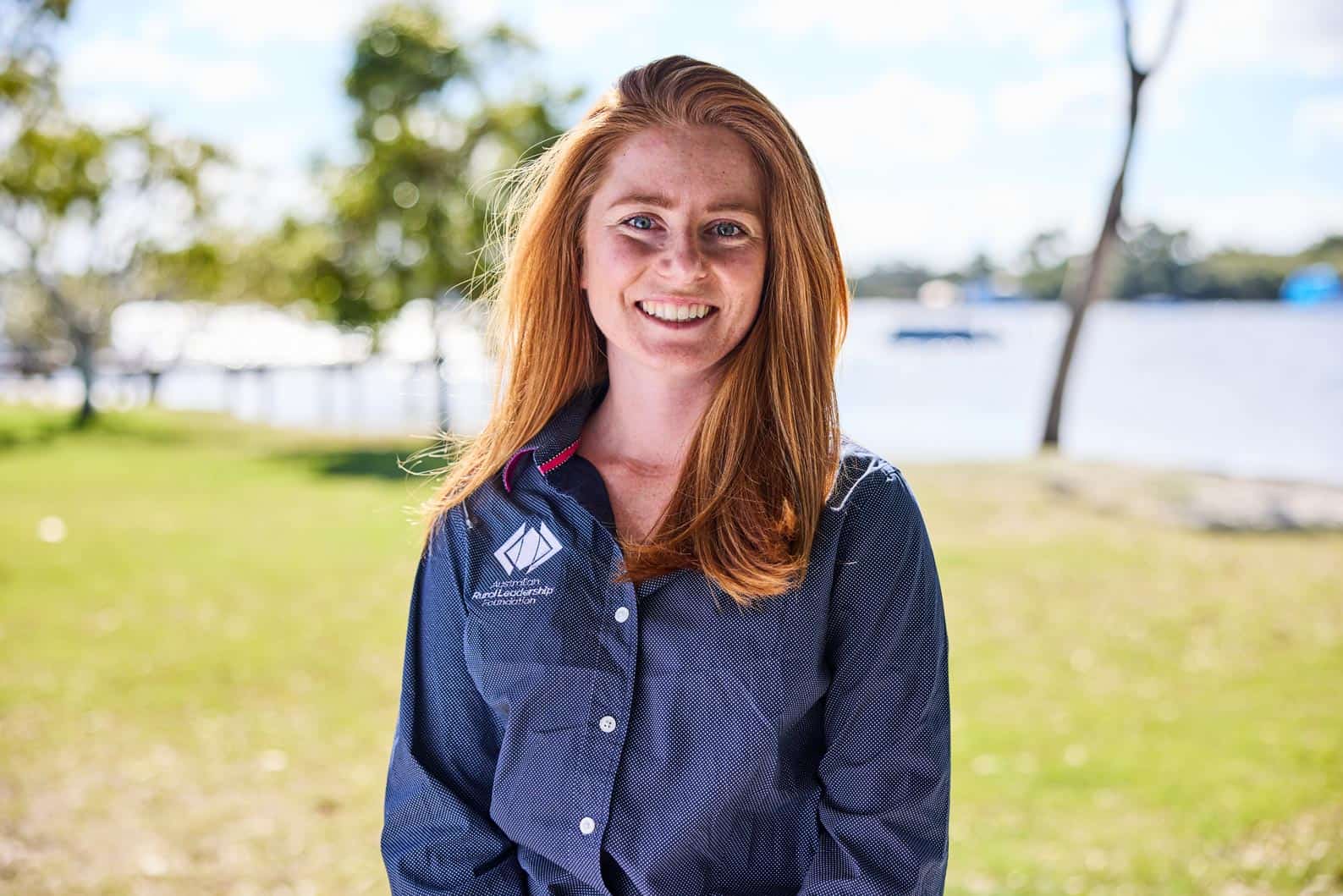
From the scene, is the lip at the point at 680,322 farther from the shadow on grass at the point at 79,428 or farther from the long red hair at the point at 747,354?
the shadow on grass at the point at 79,428

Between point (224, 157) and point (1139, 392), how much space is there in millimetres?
18132

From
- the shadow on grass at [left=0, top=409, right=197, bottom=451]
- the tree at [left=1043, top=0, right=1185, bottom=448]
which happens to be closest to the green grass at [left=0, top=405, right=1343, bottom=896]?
the tree at [left=1043, top=0, right=1185, bottom=448]

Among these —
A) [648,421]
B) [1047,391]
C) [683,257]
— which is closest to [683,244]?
[683,257]

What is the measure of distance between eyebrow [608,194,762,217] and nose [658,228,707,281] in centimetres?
4

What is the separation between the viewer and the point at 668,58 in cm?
201

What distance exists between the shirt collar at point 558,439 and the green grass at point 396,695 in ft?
2.01

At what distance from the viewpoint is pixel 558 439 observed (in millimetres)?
2123

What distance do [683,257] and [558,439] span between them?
40 centimetres

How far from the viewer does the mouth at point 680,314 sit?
1962 mm

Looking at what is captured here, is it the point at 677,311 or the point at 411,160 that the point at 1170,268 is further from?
the point at 677,311

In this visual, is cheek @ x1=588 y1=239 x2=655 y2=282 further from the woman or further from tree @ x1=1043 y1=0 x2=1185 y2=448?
tree @ x1=1043 y1=0 x2=1185 y2=448

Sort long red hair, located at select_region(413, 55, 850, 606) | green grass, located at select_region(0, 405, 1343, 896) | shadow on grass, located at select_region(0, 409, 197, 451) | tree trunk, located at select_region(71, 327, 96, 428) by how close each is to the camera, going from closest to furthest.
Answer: long red hair, located at select_region(413, 55, 850, 606) → green grass, located at select_region(0, 405, 1343, 896) → shadow on grass, located at select_region(0, 409, 197, 451) → tree trunk, located at select_region(71, 327, 96, 428)

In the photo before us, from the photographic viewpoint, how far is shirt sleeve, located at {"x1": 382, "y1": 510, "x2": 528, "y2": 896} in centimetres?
195

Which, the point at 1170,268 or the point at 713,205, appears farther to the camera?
the point at 1170,268
